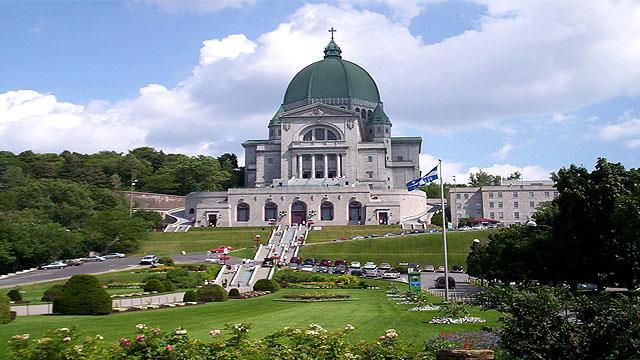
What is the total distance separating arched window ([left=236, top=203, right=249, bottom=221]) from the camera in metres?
99.8

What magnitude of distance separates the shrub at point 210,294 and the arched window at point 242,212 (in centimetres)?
6414

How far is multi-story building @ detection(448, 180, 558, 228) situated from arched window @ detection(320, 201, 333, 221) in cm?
2241

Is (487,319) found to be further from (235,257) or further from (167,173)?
(167,173)

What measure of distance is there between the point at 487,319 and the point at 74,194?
7451 cm

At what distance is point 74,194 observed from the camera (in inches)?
3403

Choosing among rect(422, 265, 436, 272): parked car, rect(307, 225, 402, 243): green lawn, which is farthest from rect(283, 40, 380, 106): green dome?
rect(422, 265, 436, 272): parked car

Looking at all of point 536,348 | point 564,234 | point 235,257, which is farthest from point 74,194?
point 536,348

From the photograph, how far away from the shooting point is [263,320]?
23.0 meters

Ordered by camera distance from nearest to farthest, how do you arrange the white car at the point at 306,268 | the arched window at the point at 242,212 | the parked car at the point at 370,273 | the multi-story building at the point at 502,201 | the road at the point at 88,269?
the road at the point at 88,269
the parked car at the point at 370,273
the white car at the point at 306,268
the arched window at the point at 242,212
the multi-story building at the point at 502,201

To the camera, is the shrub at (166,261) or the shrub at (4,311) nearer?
the shrub at (4,311)

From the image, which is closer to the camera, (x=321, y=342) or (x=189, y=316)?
(x=321, y=342)

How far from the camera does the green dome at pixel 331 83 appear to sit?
123625 millimetres

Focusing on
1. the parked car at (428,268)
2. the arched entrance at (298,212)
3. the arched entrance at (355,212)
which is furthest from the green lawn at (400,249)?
the arched entrance at (355,212)

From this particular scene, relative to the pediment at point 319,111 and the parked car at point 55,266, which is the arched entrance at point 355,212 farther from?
the parked car at point 55,266
